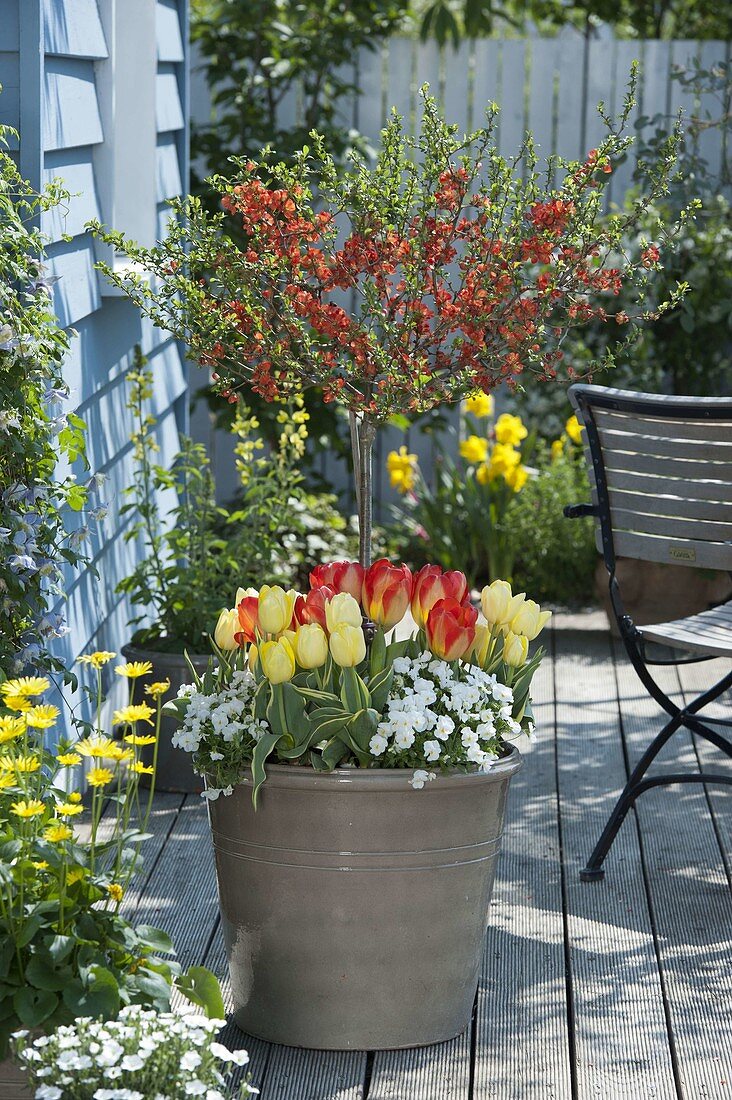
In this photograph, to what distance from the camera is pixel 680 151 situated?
5.61 metres

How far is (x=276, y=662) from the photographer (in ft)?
7.16

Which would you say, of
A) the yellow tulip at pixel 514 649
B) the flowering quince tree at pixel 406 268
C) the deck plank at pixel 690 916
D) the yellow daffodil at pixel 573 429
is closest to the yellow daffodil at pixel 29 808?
the yellow tulip at pixel 514 649

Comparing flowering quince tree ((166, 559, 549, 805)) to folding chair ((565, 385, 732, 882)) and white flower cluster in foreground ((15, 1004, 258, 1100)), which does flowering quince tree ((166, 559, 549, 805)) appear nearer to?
white flower cluster in foreground ((15, 1004, 258, 1100))

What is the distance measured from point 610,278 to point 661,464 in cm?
70

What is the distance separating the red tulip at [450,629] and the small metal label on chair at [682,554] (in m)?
1.00

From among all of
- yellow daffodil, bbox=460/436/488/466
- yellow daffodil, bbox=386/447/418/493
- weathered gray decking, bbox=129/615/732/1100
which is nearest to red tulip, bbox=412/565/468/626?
weathered gray decking, bbox=129/615/732/1100

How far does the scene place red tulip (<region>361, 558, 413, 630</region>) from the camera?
234cm

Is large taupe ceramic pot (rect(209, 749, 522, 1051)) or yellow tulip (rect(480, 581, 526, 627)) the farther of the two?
yellow tulip (rect(480, 581, 526, 627))

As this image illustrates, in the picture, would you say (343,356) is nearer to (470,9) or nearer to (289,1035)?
(289,1035)

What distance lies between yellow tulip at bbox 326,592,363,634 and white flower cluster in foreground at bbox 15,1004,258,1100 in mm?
665

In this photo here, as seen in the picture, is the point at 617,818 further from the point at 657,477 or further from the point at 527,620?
the point at 527,620

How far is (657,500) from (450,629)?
43.9 inches

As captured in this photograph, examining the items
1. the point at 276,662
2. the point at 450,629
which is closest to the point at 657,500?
the point at 450,629

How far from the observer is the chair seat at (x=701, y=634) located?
288 cm
